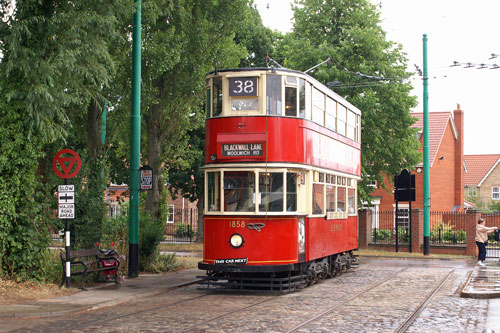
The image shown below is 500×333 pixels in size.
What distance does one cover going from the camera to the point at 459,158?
185ft

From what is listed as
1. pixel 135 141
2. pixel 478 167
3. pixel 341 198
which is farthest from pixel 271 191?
pixel 478 167

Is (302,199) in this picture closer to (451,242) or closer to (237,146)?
(237,146)

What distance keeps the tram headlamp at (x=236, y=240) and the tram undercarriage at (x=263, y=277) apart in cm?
47

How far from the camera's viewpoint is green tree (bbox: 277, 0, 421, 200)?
111 feet

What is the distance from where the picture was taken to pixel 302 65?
3503 cm

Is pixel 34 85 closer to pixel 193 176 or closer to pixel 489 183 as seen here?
pixel 193 176

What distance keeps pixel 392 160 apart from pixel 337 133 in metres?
16.0

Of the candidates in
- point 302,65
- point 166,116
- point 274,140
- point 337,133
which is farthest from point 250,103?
point 302,65

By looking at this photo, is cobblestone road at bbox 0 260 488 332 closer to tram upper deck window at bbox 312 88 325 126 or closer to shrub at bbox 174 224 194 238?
tram upper deck window at bbox 312 88 325 126

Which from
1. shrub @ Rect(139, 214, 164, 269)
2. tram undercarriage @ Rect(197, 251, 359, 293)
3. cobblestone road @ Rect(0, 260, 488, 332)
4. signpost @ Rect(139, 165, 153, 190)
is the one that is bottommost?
cobblestone road @ Rect(0, 260, 488, 332)

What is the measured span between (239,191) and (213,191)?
0.63m

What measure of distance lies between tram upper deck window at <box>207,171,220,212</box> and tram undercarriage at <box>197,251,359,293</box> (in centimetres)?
132

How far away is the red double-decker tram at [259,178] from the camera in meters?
15.6

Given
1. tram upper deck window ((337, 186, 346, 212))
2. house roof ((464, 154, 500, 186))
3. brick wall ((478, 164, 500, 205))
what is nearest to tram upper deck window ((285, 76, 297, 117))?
tram upper deck window ((337, 186, 346, 212))
